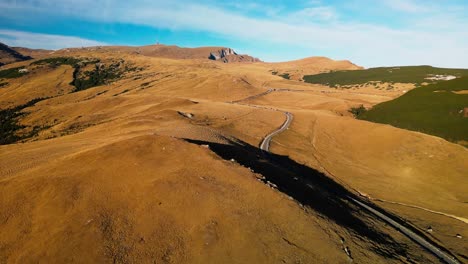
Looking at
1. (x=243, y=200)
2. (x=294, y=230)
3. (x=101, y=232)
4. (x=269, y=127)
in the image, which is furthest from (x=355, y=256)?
(x=269, y=127)

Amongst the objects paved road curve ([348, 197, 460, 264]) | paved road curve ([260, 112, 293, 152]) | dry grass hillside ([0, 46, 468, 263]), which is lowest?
paved road curve ([348, 197, 460, 264])

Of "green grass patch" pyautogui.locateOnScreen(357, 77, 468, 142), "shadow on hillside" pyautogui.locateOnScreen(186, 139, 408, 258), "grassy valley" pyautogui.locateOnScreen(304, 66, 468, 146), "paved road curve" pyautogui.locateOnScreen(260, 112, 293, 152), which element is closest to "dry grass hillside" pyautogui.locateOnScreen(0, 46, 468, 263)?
"shadow on hillside" pyautogui.locateOnScreen(186, 139, 408, 258)

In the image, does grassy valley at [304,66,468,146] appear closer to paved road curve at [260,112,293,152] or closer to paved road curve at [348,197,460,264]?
paved road curve at [260,112,293,152]

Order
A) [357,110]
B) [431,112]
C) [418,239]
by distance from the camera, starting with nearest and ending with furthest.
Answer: [418,239] < [431,112] < [357,110]

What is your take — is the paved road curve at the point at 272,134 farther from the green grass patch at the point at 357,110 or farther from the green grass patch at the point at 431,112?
the green grass patch at the point at 431,112

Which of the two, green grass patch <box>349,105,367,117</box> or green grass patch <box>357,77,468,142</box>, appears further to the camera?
green grass patch <box>349,105,367,117</box>

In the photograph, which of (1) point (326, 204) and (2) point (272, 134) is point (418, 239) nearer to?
(1) point (326, 204)

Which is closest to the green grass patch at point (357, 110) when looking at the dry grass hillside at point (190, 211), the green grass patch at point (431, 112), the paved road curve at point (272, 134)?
the green grass patch at point (431, 112)

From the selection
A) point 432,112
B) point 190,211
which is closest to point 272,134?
point 190,211

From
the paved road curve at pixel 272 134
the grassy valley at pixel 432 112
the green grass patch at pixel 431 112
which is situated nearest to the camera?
the paved road curve at pixel 272 134
